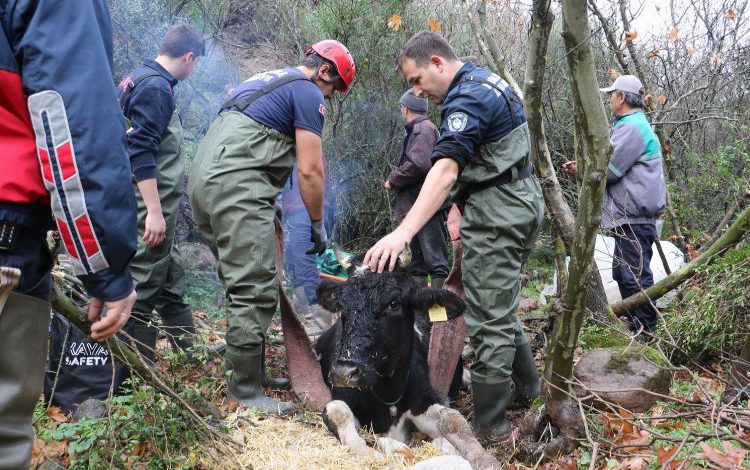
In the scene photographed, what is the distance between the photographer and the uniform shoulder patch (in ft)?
13.7

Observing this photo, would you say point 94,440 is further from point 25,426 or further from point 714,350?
point 714,350

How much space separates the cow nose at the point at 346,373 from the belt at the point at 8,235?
7.26 ft

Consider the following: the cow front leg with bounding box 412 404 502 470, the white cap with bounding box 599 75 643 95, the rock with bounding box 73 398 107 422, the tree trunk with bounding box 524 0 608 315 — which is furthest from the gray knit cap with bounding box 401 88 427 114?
the rock with bounding box 73 398 107 422

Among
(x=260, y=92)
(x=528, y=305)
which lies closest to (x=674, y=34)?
(x=528, y=305)

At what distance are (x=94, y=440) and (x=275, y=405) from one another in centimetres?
146

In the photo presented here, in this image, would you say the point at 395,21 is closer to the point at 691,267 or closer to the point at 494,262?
the point at 691,267

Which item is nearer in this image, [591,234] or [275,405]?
[591,234]

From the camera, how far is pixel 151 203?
16.4ft

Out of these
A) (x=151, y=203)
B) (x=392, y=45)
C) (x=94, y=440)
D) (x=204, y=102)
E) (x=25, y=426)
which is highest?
(x=392, y=45)

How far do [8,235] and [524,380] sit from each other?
13.3 feet

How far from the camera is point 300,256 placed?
7898 millimetres

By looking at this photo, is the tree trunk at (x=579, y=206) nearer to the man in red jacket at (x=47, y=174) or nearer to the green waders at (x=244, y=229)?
the green waders at (x=244, y=229)

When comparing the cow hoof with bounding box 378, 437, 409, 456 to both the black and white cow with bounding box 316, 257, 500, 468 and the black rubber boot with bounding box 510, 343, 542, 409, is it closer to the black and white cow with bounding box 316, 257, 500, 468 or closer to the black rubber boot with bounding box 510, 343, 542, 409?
the black and white cow with bounding box 316, 257, 500, 468

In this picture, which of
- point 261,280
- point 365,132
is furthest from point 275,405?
point 365,132
